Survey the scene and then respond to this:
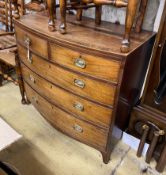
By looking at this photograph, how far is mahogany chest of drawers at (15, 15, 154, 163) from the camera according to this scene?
3.56ft

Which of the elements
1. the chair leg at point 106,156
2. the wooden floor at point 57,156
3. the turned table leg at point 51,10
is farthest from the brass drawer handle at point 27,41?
the chair leg at point 106,156

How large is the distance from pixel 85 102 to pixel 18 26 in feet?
2.55

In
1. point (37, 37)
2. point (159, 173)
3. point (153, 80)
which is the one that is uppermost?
point (37, 37)

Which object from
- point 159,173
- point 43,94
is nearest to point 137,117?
point 159,173

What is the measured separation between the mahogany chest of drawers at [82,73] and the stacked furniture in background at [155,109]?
82 mm

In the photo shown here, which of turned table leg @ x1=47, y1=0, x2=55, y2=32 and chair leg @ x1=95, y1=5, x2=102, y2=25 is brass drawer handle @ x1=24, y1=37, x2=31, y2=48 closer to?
turned table leg @ x1=47, y1=0, x2=55, y2=32

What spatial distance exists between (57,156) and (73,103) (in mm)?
548

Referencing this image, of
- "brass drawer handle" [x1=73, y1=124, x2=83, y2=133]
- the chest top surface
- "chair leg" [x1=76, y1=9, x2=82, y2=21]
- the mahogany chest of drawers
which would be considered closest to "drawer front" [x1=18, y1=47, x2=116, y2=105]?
the mahogany chest of drawers

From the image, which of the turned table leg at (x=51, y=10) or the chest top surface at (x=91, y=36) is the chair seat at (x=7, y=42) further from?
the turned table leg at (x=51, y=10)

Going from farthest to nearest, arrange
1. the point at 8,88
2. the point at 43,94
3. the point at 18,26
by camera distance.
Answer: the point at 8,88, the point at 43,94, the point at 18,26

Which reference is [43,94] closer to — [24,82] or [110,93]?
[24,82]

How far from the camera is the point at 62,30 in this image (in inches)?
47.9

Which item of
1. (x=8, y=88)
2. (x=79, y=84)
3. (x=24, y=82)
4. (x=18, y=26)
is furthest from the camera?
(x=8, y=88)

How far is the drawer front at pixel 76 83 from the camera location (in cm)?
115
